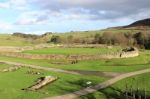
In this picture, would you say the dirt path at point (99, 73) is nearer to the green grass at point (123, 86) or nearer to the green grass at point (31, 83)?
the green grass at point (31, 83)

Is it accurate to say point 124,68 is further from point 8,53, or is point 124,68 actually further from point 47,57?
point 8,53

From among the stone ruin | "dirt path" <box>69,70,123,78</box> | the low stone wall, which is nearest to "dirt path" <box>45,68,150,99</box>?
"dirt path" <box>69,70,123,78</box>

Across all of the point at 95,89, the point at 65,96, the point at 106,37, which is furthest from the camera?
the point at 106,37

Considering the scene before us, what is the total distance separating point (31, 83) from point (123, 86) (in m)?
10.1

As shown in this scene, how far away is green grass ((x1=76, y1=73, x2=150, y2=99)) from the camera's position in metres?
36.9

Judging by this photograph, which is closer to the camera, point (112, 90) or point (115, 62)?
point (112, 90)

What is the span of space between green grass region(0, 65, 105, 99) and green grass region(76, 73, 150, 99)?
2.71 meters

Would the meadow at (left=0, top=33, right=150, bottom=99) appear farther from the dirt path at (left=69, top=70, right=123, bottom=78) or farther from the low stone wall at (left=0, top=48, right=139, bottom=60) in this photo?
the low stone wall at (left=0, top=48, right=139, bottom=60)

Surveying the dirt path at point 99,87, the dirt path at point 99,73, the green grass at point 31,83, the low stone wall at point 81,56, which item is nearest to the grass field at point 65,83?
the green grass at point 31,83

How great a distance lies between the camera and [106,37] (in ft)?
391

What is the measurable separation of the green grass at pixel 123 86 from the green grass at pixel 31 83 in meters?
2.71

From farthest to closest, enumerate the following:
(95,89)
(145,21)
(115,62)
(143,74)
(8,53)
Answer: (145,21)
(8,53)
(115,62)
(143,74)
(95,89)

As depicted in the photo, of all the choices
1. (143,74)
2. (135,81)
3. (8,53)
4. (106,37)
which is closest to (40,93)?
(135,81)

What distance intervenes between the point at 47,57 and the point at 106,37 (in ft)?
188
